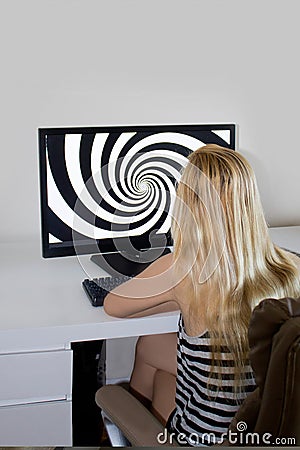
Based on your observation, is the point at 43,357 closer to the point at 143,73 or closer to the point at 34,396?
the point at 34,396

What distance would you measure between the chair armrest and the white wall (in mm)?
927

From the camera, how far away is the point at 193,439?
1400 millimetres

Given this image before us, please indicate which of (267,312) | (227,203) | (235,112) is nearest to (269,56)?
(235,112)

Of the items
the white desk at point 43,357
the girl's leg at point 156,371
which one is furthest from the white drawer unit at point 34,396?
the girl's leg at point 156,371

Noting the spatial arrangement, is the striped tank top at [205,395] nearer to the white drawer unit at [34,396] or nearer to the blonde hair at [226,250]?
the blonde hair at [226,250]

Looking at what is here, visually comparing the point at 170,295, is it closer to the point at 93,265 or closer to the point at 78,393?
the point at 93,265

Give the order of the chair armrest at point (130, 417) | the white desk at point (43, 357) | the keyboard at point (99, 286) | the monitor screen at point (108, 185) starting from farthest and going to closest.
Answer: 1. the monitor screen at point (108, 185)
2. the keyboard at point (99, 286)
3. the white desk at point (43, 357)
4. the chair armrest at point (130, 417)

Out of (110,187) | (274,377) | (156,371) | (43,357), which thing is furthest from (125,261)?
(274,377)

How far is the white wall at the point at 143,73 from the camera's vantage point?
2127 mm

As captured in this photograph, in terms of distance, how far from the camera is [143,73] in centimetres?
224

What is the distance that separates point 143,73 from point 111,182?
507 millimetres

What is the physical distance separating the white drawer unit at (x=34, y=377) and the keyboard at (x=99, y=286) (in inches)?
6.4

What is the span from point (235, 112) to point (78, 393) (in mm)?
1098

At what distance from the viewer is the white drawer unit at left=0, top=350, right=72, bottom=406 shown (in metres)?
1.53
